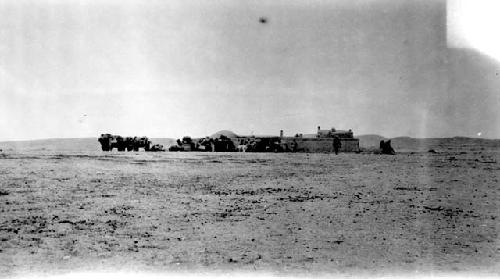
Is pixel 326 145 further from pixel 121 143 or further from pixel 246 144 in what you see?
pixel 121 143

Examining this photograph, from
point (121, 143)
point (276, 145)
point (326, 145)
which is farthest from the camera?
point (276, 145)

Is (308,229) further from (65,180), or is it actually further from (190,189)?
(65,180)

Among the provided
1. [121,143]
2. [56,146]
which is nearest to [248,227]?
[121,143]

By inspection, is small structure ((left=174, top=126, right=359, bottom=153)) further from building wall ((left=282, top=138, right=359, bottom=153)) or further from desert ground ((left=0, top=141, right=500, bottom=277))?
desert ground ((left=0, top=141, right=500, bottom=277))

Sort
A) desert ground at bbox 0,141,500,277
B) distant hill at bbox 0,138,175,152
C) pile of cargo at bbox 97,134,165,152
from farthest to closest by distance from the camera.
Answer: distant hill at bbox 0,138,175,152 → pile of cargo at bbox 97,134,165,152 → desert ground at bbox 0,141,500,277

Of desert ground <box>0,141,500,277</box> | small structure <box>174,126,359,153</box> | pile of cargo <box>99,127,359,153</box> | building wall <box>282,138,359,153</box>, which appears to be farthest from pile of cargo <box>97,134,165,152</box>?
desert ground <box>0,141,500,277</box>

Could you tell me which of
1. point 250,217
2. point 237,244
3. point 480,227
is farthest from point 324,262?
point 480,227

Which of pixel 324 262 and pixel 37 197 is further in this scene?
pixel 37 197

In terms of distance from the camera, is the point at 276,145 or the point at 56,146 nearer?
the point at 276,145
